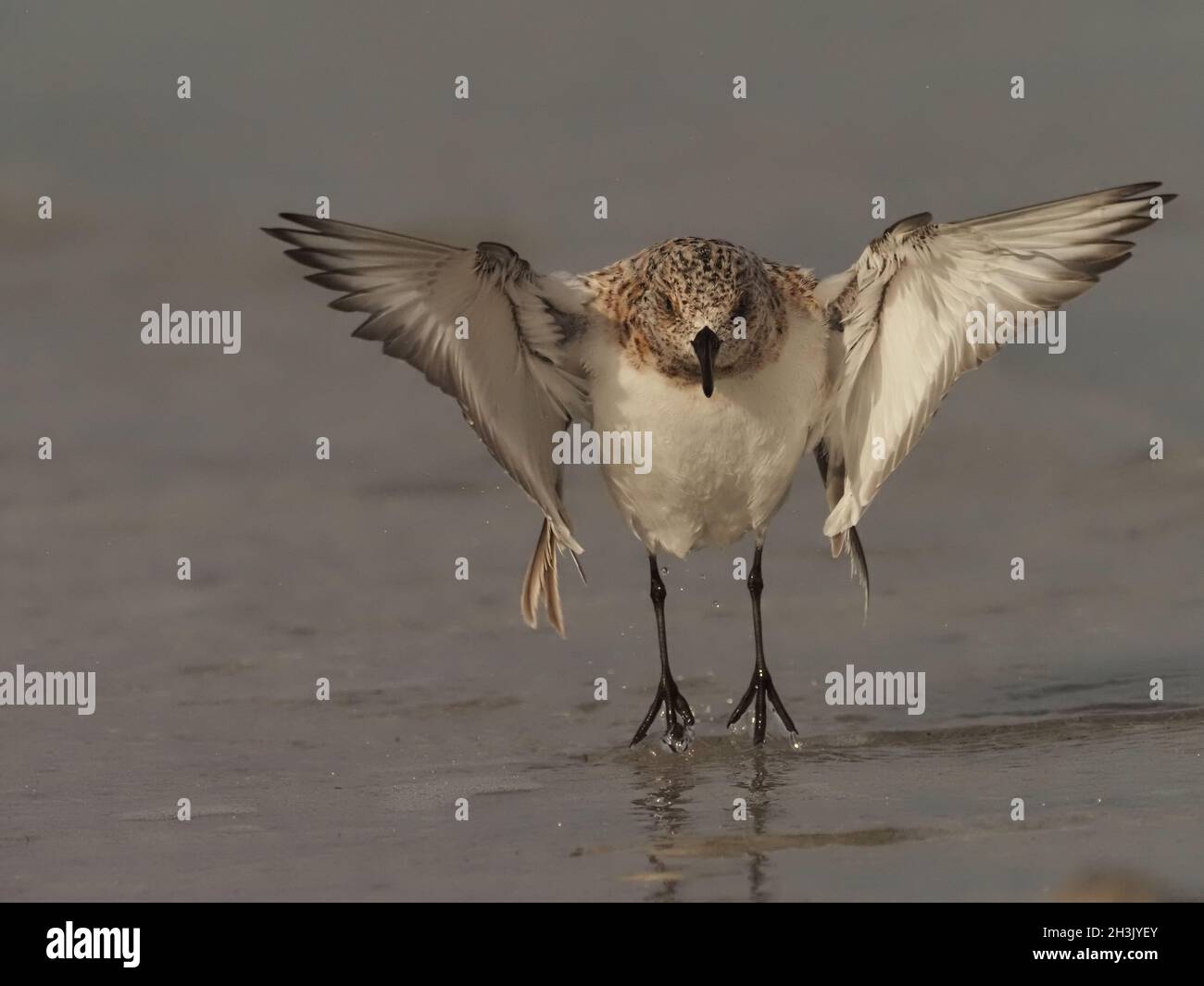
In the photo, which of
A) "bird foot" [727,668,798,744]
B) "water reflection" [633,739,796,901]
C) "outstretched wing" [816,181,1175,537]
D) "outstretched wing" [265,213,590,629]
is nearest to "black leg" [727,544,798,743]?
"bird foot" [727,668,798,744]

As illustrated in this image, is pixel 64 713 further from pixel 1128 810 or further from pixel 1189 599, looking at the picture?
pixel 1189 599

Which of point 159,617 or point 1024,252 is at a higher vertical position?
point 1024,252

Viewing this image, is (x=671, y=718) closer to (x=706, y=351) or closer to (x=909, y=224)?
(x=706, y=351)

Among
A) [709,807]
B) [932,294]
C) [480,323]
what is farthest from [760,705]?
[480,323]

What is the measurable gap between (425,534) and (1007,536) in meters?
2.73

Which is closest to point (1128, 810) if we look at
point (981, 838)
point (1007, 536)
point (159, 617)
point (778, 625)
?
point (981, 838)

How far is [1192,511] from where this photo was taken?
371 inches

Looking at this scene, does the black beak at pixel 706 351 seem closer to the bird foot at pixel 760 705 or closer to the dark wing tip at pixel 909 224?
the dark wing tip at pixel 909 224

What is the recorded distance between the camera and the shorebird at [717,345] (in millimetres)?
6348

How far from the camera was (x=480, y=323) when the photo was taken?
21.7 feet

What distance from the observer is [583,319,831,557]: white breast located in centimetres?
693

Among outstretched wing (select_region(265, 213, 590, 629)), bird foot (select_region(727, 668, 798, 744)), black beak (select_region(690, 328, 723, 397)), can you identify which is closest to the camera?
outstretched wing (select_region(265, 213, 590, 629))

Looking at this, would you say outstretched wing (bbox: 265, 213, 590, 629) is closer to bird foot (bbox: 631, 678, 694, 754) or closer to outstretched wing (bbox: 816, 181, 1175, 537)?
bird foot (bbox: 631, 678, 694, 754)

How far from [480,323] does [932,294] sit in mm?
1482
